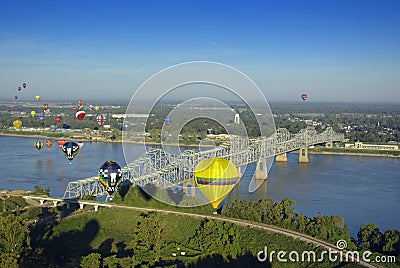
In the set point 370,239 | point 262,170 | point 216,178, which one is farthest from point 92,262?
point 262,170

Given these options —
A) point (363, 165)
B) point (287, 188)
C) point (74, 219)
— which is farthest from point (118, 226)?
point (363, 165)

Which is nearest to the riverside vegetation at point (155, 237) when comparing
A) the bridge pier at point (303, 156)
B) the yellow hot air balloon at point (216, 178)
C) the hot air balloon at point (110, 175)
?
the yellow hot air balloon at point (216, 178)

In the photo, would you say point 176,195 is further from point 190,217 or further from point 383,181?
point 383,181

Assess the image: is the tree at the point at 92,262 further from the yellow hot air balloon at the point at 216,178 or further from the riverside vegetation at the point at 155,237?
the yellow hot air balloon at the point at 216,178

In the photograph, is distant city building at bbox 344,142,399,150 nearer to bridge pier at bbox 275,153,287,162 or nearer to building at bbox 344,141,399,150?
building at bbox 344,141,399,150

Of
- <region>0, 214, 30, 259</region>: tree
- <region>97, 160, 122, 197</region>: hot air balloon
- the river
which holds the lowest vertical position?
the river

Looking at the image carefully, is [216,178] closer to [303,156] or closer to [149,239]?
[149,239]

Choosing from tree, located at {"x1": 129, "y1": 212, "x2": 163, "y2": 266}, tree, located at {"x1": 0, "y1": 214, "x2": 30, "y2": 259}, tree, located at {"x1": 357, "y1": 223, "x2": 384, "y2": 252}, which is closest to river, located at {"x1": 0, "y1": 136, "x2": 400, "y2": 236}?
tree, located at {"x1": 357, "y1": 223, "x2": 384, "y2": 252}
